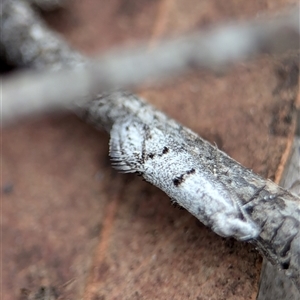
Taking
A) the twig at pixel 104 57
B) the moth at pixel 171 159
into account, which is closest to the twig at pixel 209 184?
the moth at pixel 171 159

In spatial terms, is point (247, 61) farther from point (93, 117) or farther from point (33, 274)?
point (33, 274)

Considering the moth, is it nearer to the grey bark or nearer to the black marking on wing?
the black marking on wing

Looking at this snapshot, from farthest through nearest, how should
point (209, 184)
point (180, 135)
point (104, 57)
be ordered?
point (104, 57) → point (180, 135) → point (209, 184)

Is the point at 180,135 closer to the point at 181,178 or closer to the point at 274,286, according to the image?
the point at 181,178

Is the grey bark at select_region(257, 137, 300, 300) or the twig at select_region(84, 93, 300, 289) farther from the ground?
the twig at select_region(84, 93, 300, 289)

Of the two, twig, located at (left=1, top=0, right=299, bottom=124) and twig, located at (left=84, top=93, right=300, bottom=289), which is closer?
twig, located at (left=84, top=93, right=300, bottom=289)

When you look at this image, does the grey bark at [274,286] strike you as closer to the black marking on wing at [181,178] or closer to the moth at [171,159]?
the moth at [171,159]

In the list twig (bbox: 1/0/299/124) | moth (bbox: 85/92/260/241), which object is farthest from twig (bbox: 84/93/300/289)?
twig (bbox: 1/0/299/124)

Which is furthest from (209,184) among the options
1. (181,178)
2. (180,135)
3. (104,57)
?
(104,57)

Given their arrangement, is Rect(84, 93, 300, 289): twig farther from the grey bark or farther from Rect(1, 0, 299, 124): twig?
Rect(1, 0, 299, 124): twig
